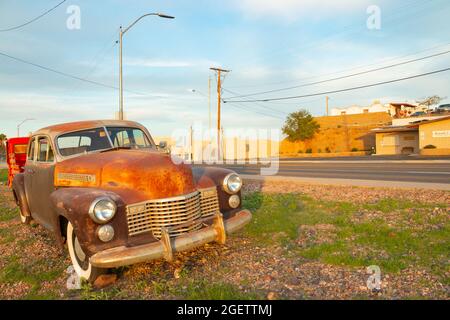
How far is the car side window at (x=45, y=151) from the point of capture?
5.56m

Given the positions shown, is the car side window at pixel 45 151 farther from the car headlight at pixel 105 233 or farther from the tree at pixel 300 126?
the tree at pixel 300 126

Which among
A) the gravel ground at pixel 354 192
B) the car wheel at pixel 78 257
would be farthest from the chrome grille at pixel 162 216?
the gravel ground at pixel 354 192

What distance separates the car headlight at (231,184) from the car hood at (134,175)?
85 cm

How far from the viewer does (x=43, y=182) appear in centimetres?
551

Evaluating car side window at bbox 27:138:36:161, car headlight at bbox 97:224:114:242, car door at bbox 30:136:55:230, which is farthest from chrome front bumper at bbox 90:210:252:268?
car side window at bbox 27:138:36:161

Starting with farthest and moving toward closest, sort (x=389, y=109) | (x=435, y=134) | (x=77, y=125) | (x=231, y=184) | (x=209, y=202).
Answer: (x=389, y=109)
(x=435, y=134)
(x=77, y=125)
(x=231, y=184)
(x=209, y=202)

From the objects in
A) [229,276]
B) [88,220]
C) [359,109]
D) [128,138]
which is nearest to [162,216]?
[88,220]

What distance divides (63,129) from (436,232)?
6029mm

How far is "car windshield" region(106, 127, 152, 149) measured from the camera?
565 cm

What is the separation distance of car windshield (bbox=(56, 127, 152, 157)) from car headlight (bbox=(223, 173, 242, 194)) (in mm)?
1538

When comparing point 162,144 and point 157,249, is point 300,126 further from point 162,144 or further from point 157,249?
point 157,249

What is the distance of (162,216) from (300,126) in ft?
158
